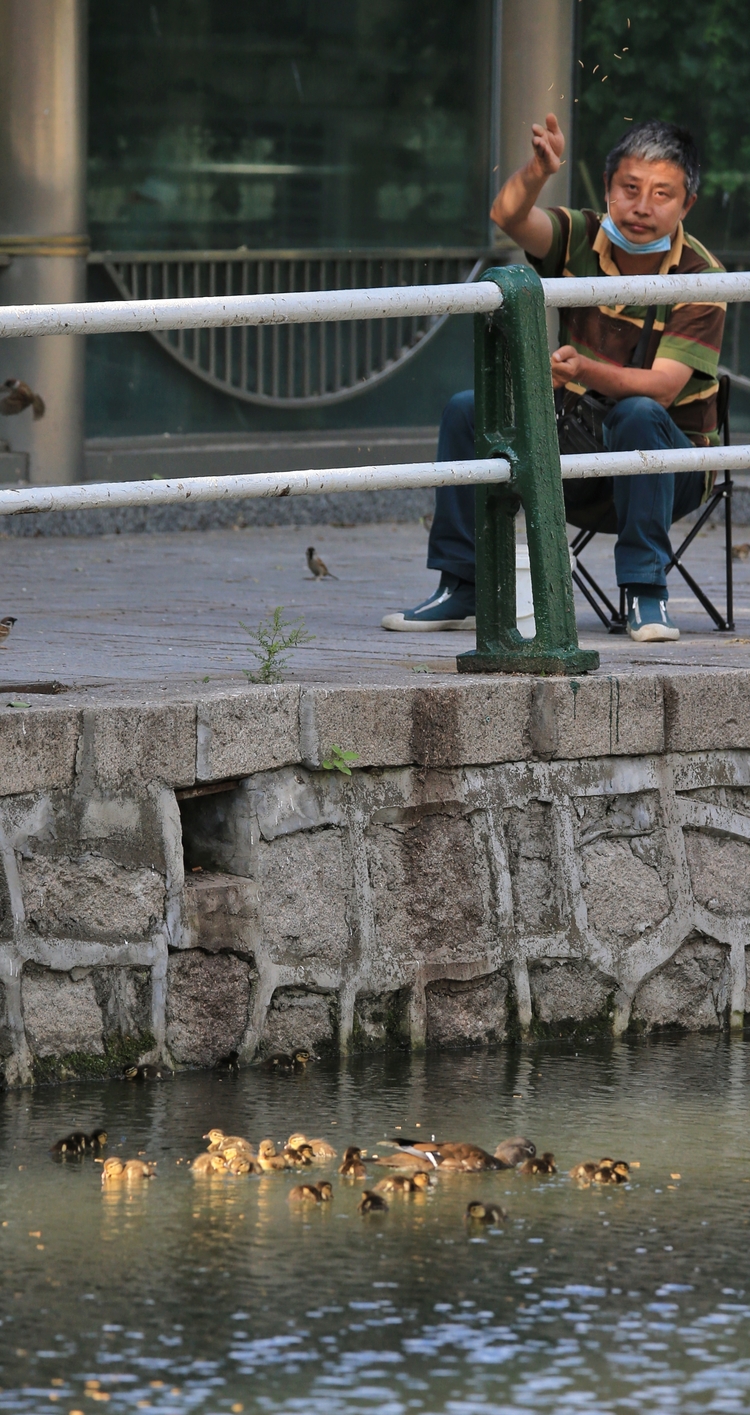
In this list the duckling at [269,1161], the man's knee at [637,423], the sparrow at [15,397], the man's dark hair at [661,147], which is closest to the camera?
the duckling at [269,1161]

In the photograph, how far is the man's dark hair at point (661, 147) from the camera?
631 centimetres

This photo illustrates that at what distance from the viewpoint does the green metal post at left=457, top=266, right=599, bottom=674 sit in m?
5.25

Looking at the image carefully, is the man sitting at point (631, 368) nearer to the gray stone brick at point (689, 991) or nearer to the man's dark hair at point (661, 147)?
the man's dark hair at point (661, 147)

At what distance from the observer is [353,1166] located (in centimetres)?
400

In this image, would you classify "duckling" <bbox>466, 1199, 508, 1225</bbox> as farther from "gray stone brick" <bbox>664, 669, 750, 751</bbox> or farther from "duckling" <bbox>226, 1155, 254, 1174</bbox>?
"gray stone brick" <bbox>664, 669, 750, 751</bbox>

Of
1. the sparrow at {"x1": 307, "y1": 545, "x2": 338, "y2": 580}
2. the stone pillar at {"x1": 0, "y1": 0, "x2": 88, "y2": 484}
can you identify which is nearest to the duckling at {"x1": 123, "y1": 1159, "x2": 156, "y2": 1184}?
the sparrow at {"x1": 307, "y1": 545, "x2": 338, "y2": 580}

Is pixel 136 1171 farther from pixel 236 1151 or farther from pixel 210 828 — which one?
pixel 210 828

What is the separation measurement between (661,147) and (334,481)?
183 centimetres

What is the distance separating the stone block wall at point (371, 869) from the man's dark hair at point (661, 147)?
1.70 meters

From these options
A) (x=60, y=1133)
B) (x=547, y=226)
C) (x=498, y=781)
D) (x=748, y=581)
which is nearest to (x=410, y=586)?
(x=748, y=581)

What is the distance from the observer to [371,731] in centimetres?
489

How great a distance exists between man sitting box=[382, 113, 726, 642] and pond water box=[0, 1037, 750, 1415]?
188cm

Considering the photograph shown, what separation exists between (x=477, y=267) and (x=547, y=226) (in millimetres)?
4906

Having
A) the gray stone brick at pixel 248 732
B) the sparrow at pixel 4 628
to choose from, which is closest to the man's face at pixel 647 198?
the sparrow at pixel 4 628
